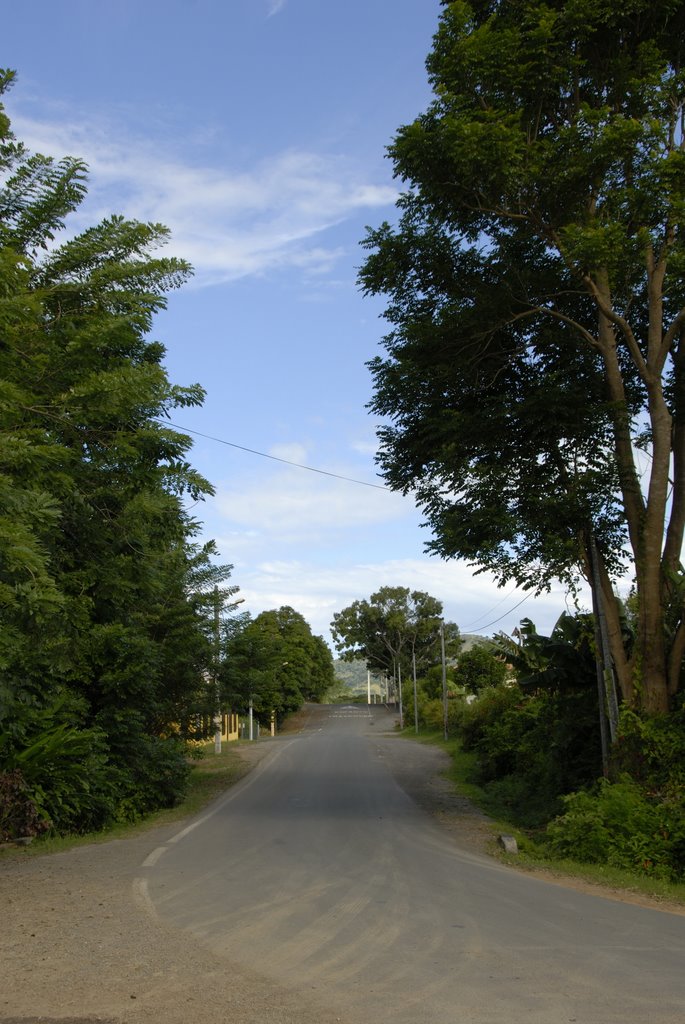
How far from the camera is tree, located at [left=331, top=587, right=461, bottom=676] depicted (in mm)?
84062

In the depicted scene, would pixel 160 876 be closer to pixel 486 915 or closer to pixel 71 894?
pixel 71 894

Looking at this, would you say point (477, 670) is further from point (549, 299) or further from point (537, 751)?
point (549, 299)

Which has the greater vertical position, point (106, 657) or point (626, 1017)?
point (106, 657)

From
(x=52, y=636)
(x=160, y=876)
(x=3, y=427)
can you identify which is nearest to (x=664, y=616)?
(x=160, y=876)

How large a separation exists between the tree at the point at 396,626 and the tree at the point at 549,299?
2703 inches

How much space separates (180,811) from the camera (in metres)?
18.3

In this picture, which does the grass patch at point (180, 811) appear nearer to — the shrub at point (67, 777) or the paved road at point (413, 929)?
the shrub at point (67, 777)

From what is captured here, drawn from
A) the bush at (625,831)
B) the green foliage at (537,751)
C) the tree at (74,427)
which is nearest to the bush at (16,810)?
the tree at (74,427)

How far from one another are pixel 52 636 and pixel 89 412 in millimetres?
2730

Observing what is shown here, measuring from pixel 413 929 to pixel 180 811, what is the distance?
12155mm

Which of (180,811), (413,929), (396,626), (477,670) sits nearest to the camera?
(413,929)

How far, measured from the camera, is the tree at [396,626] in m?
84.1

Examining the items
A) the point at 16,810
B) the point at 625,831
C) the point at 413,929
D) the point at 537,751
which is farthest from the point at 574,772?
the point at 413,929

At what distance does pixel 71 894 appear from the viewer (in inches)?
358
